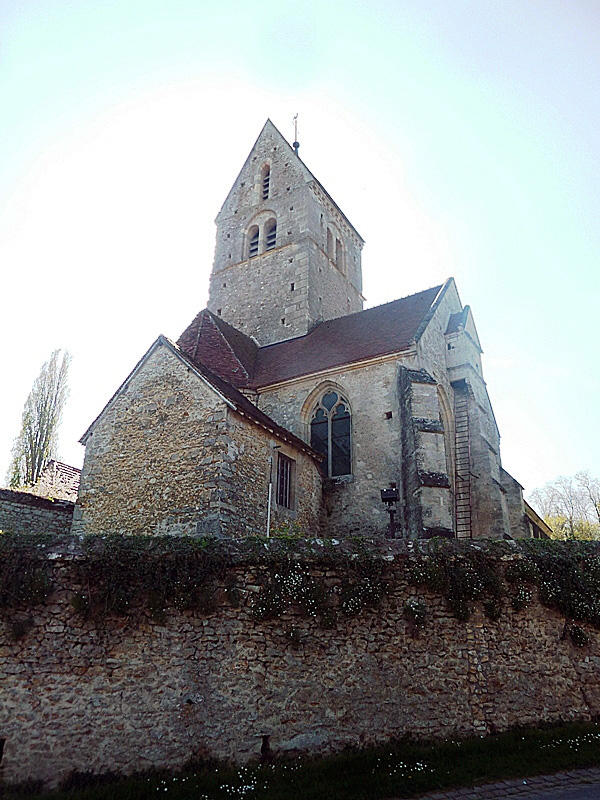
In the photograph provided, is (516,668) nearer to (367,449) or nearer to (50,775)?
(50,775)

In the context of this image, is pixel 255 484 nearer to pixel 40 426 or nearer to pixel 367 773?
pixel 367 773

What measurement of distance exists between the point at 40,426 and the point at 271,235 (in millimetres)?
13133

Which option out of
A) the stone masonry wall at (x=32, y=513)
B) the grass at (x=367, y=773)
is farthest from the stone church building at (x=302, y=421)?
the grass at (x=367, y=773)

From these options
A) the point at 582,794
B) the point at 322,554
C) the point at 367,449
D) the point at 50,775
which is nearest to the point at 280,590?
the point at 322,554

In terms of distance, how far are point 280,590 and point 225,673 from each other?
1.15 metres

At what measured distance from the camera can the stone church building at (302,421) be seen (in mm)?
12438

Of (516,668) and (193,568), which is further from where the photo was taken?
(516,668)

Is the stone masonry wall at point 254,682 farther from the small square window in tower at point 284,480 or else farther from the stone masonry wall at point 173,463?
the small square window in tower at point 284,480

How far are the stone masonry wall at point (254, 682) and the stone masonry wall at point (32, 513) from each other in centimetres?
768

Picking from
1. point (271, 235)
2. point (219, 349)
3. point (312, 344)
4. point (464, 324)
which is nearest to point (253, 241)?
point (271, 235)

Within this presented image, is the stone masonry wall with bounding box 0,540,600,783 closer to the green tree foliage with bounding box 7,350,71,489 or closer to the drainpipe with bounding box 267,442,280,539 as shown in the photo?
the drainpipe with bounding box 267,442,280,539

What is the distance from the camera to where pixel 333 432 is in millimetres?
16328

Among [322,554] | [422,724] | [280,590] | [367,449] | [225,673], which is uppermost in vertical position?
[367,449]

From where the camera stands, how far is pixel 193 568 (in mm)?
7039
